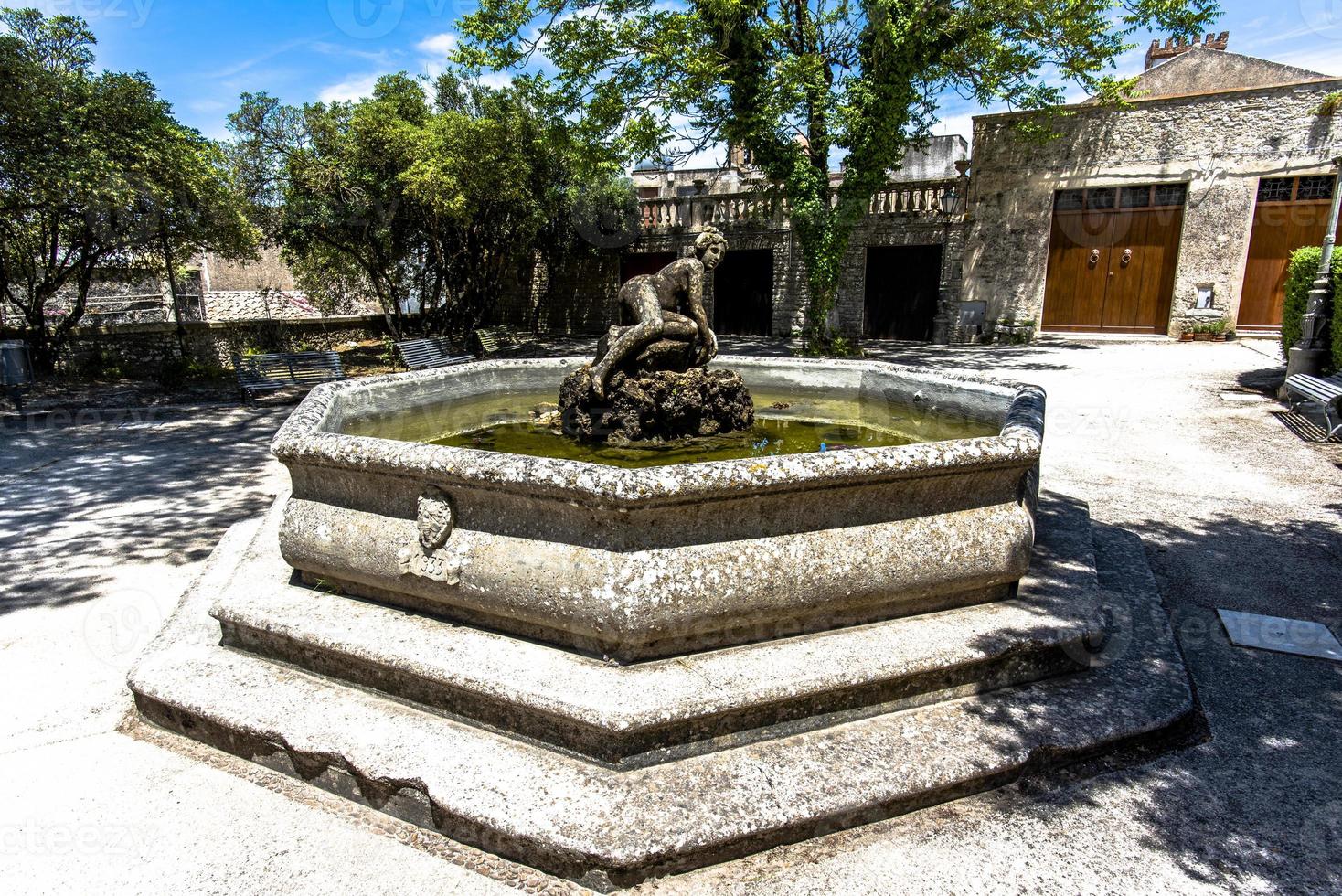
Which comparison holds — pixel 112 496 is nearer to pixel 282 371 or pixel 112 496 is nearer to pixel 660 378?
pixel 660 378

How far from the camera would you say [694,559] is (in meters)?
2.63

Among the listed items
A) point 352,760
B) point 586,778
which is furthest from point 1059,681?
point 352,760

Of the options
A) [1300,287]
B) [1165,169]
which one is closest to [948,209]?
[1165,169]

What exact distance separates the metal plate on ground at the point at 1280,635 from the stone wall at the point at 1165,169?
46.2 feet

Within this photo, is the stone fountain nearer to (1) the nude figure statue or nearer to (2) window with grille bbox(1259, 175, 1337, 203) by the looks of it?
(1) the nude figure statue

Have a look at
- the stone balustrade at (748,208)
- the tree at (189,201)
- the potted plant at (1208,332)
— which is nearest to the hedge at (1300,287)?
the potted plant at (1208,332)

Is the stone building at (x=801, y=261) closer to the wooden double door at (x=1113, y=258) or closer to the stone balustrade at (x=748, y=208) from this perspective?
the stone balustrade at (x=748, y=208)

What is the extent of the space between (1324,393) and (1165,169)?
9.59 metres

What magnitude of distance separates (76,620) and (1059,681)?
16.2ft

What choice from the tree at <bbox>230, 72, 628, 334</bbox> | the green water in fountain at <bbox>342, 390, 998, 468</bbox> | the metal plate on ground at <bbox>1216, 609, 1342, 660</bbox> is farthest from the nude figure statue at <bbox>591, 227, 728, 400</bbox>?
the tree at <bbox>230, 72, 628, 334</bbox>

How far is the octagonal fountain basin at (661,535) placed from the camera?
8.46ft

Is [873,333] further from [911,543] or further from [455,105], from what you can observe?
[911,543]

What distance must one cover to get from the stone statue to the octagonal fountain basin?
55.0 inches

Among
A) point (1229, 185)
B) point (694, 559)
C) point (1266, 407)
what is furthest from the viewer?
point (1229, 185)
